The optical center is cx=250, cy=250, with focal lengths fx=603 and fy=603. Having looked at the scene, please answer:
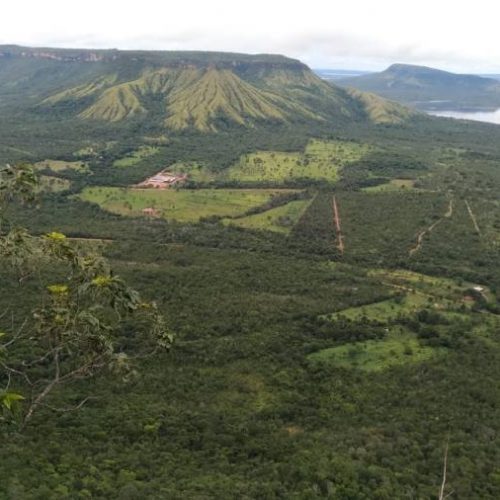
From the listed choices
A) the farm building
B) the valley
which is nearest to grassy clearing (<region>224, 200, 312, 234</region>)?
the valley

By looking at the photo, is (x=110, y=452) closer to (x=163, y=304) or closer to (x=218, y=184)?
(x=163, y=304)

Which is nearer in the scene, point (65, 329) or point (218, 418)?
point (65, 329)

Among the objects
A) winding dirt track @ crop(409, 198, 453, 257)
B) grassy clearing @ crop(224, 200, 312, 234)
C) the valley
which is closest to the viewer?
the valley

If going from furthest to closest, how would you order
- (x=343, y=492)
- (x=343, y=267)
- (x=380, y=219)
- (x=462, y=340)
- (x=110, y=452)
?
(x=380, y=219) < (x=343, y=267) < (x=462, y=340) < (x=110, y=452) < (x=343, y=492)

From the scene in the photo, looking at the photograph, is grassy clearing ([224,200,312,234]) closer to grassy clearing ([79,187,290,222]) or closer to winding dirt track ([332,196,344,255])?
grassy clearing ([79,187,290,222])

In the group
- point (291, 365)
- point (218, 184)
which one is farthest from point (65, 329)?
point (218, 184)

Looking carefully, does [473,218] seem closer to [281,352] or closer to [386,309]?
[386,309]

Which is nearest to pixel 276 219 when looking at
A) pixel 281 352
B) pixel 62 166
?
pixel 281 352
